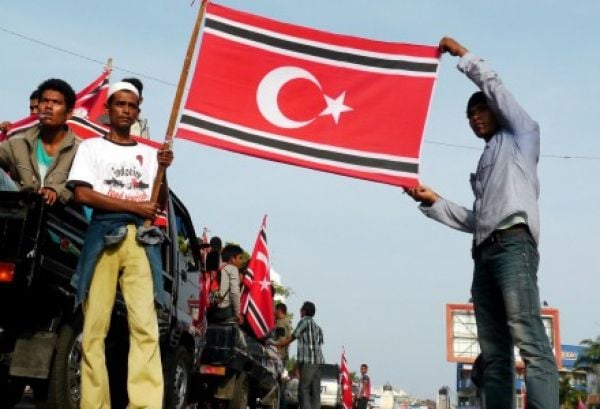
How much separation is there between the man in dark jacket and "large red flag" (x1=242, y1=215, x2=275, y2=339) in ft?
23.2

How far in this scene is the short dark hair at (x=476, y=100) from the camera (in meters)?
5.23

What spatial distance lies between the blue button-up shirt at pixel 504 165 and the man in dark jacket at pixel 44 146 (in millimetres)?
2803

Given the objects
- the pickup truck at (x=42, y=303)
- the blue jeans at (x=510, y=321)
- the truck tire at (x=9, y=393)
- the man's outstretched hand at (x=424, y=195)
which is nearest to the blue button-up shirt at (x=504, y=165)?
the blue jeans at (x=510, y=321)

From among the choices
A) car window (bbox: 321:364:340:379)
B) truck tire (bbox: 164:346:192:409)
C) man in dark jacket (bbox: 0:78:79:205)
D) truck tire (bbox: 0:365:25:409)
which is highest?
car window (bbox: 321:364:340:379)

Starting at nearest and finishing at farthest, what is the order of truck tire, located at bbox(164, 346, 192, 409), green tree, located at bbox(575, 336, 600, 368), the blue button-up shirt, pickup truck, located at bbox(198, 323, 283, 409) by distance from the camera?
the blue button-up shirt < truck tire, located at bbox(164, 346, 192, 409) < pickup truck, located at bbox(198, 323, 283, 409) < green tree, located at bbox(575, 336, 600, 368)

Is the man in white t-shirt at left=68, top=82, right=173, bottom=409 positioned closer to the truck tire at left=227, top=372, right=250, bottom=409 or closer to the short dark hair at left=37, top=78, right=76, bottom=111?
the short dark hair at left=37, top=78, right=76, bottom=111

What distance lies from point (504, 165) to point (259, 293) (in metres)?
9.40

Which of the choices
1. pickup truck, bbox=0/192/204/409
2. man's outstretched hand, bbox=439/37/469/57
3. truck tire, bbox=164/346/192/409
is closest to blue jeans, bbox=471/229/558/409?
man's outstretched hand, bbox=439/37/469/57

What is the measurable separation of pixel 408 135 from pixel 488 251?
1.75 metres

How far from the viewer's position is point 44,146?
21.0 feet

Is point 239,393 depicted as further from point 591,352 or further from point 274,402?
point 591,352

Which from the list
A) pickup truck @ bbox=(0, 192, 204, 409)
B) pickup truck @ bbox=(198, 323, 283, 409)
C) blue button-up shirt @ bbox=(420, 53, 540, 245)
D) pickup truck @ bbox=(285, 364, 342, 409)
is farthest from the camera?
pickup truck @ bbox=(285, 364, 342, 409)

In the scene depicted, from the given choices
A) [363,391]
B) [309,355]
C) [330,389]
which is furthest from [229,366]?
[363,391]

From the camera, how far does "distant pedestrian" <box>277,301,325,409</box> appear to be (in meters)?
13.5
